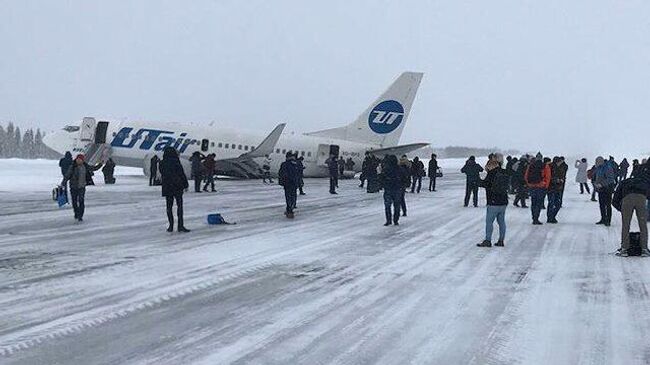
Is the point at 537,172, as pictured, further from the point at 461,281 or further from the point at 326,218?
the point at 461,281

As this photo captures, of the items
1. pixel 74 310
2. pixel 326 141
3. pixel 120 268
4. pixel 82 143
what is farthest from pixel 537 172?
pixel 82 143

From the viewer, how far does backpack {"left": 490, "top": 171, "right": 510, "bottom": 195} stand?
39.1 feet

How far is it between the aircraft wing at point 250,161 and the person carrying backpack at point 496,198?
22.2m

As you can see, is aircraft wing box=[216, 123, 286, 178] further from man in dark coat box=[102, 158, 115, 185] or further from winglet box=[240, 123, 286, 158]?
man in dark coat box=[102, 158, 115, 185]

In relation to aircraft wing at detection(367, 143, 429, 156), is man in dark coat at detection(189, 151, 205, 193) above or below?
below

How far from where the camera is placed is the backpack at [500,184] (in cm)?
1191

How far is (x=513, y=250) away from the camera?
1125 cm

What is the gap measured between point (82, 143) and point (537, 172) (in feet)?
90.6

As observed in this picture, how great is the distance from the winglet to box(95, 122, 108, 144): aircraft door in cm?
780

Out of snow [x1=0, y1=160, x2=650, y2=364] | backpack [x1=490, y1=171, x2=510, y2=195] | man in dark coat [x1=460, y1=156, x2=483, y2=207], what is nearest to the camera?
snow [x1=0, y1=160, x2=650, y2=364]

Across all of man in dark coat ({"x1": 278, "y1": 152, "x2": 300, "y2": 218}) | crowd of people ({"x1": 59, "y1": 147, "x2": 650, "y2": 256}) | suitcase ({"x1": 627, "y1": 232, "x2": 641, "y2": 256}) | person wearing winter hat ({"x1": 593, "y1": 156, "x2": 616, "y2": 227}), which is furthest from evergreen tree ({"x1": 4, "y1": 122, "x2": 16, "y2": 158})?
suitcase ({"x1": 627, "y1": 232, "x2": 641, "y2": 256})

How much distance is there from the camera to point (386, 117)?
129 ft

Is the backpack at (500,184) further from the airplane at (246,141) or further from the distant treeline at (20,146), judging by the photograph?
the distant treeline at (20,146)

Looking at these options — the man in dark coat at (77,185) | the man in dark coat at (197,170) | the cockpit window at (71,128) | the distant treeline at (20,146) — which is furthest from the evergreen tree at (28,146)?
the man in dark coat at (77,185)
